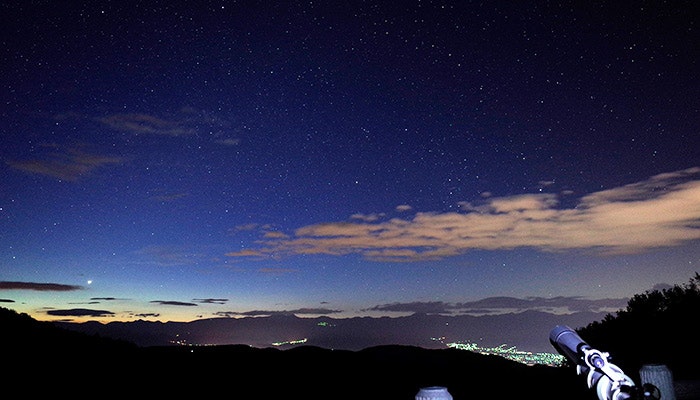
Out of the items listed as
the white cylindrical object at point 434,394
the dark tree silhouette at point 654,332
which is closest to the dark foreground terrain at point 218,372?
the dark tree silhouette at point 654,332

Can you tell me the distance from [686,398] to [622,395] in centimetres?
171

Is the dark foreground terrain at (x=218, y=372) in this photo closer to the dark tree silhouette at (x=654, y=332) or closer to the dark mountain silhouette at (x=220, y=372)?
the dark mountain silhouette at (x=220, y=372)

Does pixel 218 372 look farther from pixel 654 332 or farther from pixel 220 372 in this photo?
pixel 654 332

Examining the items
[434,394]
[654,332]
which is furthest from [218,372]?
[434,394]

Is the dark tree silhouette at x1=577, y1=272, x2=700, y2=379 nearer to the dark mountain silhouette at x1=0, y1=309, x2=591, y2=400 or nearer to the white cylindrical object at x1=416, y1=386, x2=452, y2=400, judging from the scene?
the dark mountain silhouette at x1=0, y1=309, x2=591, y2=400

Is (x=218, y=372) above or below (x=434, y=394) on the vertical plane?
below

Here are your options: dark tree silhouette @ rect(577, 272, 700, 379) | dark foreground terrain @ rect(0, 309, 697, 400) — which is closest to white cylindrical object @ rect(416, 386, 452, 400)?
dark tree silhouette @ rect(577, 272, 700, 379)

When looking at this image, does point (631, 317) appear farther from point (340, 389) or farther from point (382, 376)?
point (382, 376)

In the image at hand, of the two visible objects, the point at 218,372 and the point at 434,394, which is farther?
the point at 218,372

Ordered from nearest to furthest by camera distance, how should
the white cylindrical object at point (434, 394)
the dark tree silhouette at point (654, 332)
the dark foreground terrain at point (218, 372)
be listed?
1. the white cylindrical object at point (434, 394)
2. the dark tree silhouette at point (654, 332)
3. the dark foreground terrain at point (218, 372)

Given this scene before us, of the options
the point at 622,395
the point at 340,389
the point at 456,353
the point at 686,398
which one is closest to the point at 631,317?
the point at 340,389

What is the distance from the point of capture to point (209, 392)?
26594 millimetres

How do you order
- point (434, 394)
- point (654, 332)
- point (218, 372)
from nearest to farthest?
point (434, 394)
point (654, 332)
point (218, 372)

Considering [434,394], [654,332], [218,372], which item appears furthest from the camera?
[218,372]
